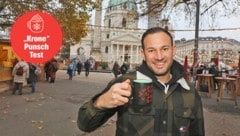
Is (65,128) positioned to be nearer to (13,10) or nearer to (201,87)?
(201,87)

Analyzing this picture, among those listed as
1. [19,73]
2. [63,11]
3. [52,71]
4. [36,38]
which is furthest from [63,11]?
[36,38]

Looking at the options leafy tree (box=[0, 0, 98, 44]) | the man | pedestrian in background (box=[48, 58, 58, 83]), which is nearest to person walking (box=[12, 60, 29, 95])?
leafy tree (box=[0, 0, 98, 44])

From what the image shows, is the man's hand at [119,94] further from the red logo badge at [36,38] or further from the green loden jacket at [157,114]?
the red logo badge at [36,38]

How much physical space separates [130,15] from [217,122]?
8.44 metres

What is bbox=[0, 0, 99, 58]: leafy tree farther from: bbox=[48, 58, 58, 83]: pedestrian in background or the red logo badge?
the red logo badge

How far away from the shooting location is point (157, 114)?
2.36 meters

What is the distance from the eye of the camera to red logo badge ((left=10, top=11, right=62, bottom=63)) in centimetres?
614

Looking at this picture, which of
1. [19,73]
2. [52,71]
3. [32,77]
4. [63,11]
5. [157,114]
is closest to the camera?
[157,114]

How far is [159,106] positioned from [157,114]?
54 millimetres

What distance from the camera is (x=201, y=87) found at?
17328mm

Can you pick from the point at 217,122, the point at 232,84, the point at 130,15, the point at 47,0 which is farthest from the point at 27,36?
the point at 47,0

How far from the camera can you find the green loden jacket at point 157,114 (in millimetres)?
2340

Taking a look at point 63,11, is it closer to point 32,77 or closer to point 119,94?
point 32,77

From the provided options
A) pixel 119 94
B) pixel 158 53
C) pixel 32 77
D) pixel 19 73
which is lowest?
pixel 32 77
